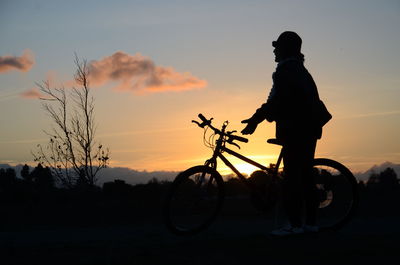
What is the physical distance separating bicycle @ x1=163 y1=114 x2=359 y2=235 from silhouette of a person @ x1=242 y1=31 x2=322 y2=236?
0.27 metres

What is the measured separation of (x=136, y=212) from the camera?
1305 cm

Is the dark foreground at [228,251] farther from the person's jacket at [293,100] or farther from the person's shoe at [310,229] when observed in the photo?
the person's jacket at [293,100]

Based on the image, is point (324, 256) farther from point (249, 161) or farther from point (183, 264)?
point (249, 161)

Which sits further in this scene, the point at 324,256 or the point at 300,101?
the point at 300,101

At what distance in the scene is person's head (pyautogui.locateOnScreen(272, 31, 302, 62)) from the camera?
6465 millimetres

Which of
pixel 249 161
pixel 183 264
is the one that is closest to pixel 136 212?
pixel 249 161

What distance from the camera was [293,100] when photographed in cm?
647

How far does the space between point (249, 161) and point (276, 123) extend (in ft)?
2.42

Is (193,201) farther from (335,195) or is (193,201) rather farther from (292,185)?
(335,195)

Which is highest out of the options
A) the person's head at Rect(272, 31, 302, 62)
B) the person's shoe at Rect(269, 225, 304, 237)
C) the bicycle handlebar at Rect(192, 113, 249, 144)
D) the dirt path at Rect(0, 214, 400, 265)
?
the person's head at Rect(272, 31, 302, 62)

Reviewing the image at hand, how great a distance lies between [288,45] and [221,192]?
206 centimetres

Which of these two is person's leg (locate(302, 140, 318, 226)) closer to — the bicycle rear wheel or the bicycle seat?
the bicycle seat

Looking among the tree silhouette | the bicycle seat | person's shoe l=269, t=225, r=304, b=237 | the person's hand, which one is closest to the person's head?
the person's hand

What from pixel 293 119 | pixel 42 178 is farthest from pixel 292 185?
pixel 42 178
